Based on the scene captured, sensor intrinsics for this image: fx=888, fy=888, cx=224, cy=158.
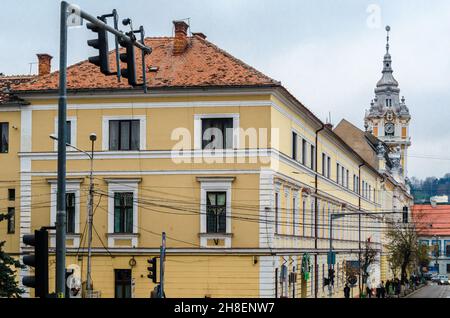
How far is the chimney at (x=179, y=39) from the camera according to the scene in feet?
134

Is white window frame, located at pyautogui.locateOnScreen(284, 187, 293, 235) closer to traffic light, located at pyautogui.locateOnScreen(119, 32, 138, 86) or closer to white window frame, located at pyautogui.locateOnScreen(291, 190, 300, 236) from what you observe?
white window frame, located at pyautogui.locateOnScreen(291, 190, 300, 236)

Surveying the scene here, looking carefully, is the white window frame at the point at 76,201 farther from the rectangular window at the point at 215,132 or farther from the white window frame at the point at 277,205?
the white window frame at the point at 277,205

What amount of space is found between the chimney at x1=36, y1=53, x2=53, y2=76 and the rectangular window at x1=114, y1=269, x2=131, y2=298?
11358mm

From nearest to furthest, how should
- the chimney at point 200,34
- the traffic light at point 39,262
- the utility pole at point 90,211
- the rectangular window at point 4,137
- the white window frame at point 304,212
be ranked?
the traffic light at point 39,262 < the utility pole at point 90,211 < the rectangular window at point 4,137 < the chimney at point 200,34 < the white window frame at point 304,212

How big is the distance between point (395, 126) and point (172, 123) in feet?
404

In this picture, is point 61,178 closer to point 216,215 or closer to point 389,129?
point 216,215

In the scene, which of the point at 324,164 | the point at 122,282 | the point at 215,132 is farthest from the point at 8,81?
the point at 324,164

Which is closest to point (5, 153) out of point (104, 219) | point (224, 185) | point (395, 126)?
point (104, 219)

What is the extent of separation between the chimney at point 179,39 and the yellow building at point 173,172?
0.06 meters

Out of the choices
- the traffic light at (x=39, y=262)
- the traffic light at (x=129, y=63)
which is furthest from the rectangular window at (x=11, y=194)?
the traffic light at (x=39, y=262)

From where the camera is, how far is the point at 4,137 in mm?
40469

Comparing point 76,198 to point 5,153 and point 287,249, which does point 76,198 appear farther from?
point 287,249
